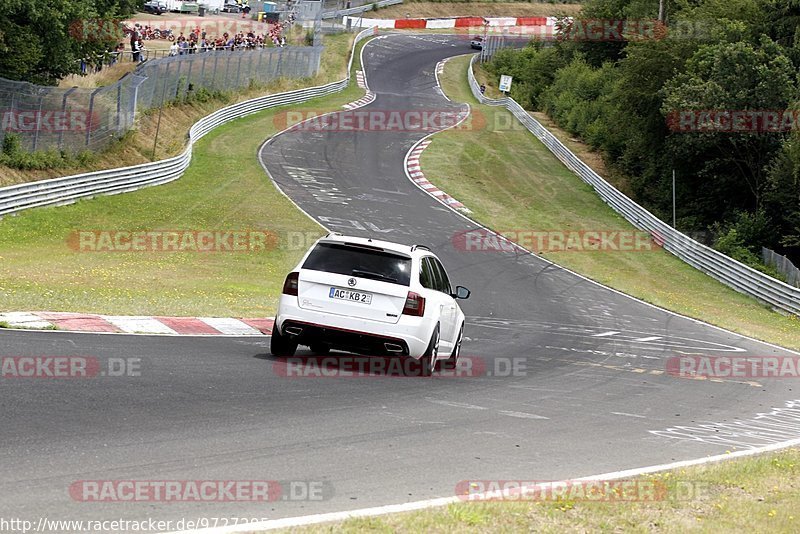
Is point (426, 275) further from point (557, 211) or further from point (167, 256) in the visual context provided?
point (557, 211)

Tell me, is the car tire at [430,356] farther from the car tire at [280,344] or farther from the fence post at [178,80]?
the fence post at [178,80]

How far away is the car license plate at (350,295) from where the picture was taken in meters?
12.0

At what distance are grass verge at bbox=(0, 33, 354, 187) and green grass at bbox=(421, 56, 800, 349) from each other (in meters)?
10.4

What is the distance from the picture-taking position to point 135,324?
1405 centimetres

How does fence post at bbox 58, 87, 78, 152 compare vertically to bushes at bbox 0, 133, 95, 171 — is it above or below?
above

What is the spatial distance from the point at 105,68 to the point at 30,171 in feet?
53.8

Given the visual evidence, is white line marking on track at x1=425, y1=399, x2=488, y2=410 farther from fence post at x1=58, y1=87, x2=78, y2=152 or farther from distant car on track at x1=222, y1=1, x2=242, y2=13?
distant car on track at x1=222, y1=1, x2=242, y2=13

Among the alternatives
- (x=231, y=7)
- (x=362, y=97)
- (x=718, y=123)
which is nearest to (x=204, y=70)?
(x=362, y=97)

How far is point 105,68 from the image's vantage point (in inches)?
1791

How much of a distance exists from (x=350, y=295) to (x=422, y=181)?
31715mm

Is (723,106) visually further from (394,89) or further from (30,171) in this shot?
(394,89)

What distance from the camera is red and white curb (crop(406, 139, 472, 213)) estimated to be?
132 feet

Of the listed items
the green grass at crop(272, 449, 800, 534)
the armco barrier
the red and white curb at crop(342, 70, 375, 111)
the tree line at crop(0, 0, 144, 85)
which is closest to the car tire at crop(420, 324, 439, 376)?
the green grass at crop(272, 449, 800, 534)

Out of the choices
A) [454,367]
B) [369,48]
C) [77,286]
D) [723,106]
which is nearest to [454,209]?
[723,106]
